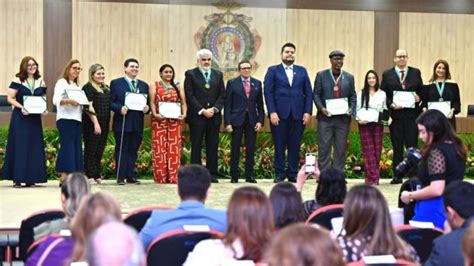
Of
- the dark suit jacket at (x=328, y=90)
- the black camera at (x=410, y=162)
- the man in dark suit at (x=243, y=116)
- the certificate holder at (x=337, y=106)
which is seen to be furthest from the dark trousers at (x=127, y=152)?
the black camera at (x=410, y=162)

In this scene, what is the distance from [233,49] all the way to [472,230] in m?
10.0

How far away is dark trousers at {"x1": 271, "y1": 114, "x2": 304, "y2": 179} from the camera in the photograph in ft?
32.3

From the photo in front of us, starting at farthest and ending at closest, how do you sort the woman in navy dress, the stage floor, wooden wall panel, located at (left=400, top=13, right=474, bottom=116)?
wooden wall panel, located at (left=400, top=13, right=474, bottom=116) < the woman in navy dress < the stage floor

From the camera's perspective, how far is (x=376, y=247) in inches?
141

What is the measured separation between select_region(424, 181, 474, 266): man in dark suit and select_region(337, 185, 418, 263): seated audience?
0.12 meters

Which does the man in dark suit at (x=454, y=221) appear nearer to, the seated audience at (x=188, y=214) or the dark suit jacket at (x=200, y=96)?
the seated audience at (x=188, y=214)

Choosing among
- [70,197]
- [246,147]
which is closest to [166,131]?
[246,147]

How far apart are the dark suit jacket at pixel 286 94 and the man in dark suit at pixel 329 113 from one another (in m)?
0.17

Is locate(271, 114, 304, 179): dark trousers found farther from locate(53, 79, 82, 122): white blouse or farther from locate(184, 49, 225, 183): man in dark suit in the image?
locate(53, 79, 82, 122): white blouse

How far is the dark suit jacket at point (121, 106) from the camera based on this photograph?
9.63m

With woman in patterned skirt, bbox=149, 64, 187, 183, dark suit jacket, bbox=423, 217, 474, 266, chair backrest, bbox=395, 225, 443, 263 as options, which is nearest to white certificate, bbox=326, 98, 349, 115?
woman in patterned skirt, bbox=149, 64, 187, 183

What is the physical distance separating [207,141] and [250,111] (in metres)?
0.61

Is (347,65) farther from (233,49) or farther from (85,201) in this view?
(85,201)

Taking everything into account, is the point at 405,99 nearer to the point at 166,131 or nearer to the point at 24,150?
the point at 166,131
